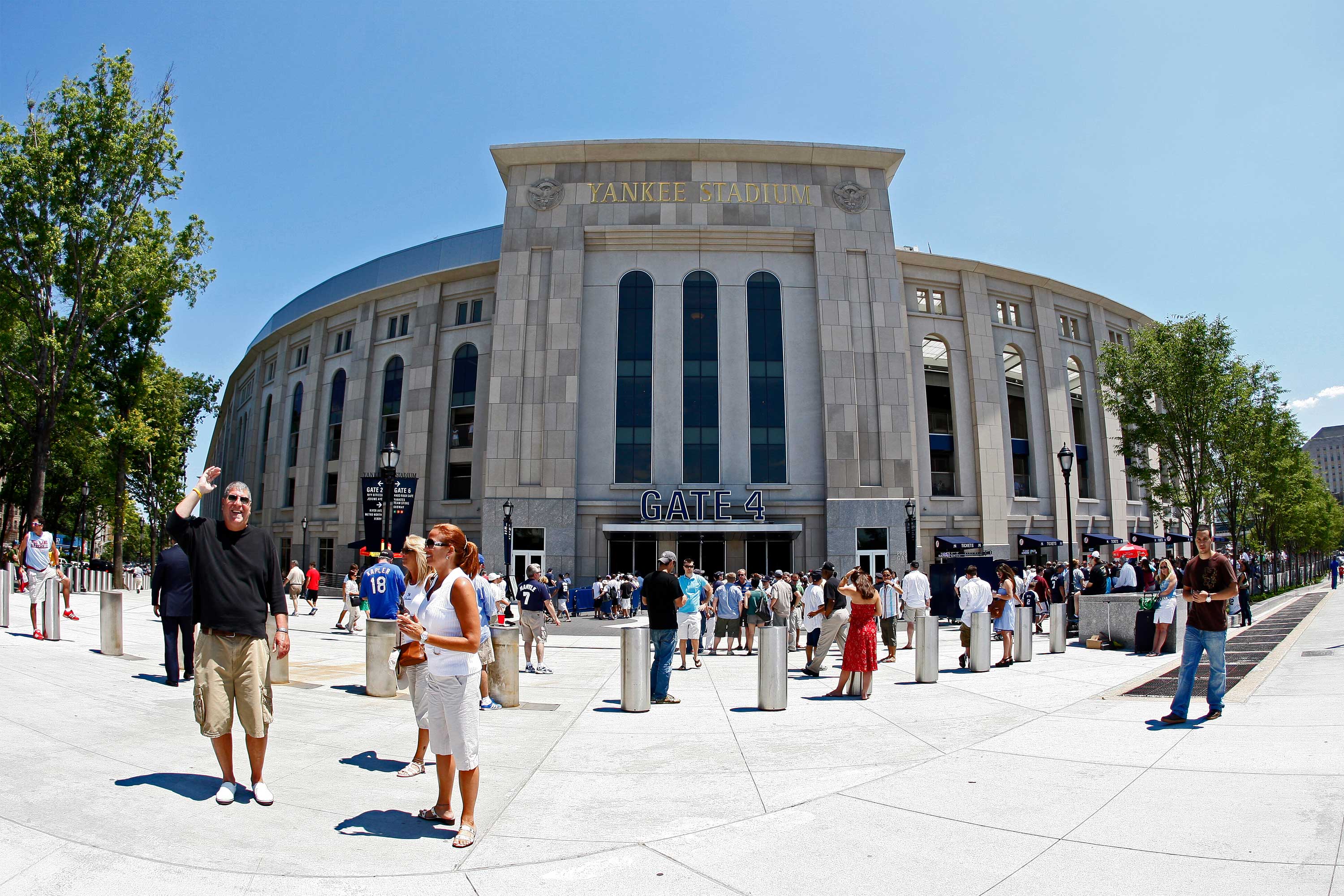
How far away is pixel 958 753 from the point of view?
6832mm

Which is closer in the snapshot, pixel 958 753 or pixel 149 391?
pixel 958 753

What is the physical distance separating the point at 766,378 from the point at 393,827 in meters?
33.6

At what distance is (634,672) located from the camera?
9.32 metres

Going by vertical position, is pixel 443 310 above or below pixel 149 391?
above

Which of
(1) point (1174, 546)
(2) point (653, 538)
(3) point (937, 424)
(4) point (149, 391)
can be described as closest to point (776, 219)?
(3) point (937, 424)

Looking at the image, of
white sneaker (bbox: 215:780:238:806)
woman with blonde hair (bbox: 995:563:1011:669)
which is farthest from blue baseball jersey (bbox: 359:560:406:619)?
woman with blonde hair (bbox: 995:563:1011:669)

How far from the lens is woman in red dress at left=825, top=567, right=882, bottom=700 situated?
32.9ft

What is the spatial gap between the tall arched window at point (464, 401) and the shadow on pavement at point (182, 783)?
3620 cm

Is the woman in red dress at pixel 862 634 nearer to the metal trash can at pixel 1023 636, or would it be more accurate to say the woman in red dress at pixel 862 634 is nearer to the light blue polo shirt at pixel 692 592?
the light blue polo shirt at pixel 692 592

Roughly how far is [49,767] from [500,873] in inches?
158

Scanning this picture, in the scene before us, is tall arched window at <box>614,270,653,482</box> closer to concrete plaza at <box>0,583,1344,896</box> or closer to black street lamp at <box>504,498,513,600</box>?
black street lamp at <box>504,498,513,600</box>

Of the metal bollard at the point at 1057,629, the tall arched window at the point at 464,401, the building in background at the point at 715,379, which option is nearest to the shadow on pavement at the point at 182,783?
the metal bollard at the point at 1057,629

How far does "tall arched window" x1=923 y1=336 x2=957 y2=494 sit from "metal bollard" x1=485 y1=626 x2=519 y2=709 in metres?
33.8

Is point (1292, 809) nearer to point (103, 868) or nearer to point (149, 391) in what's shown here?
point (103, 868)
